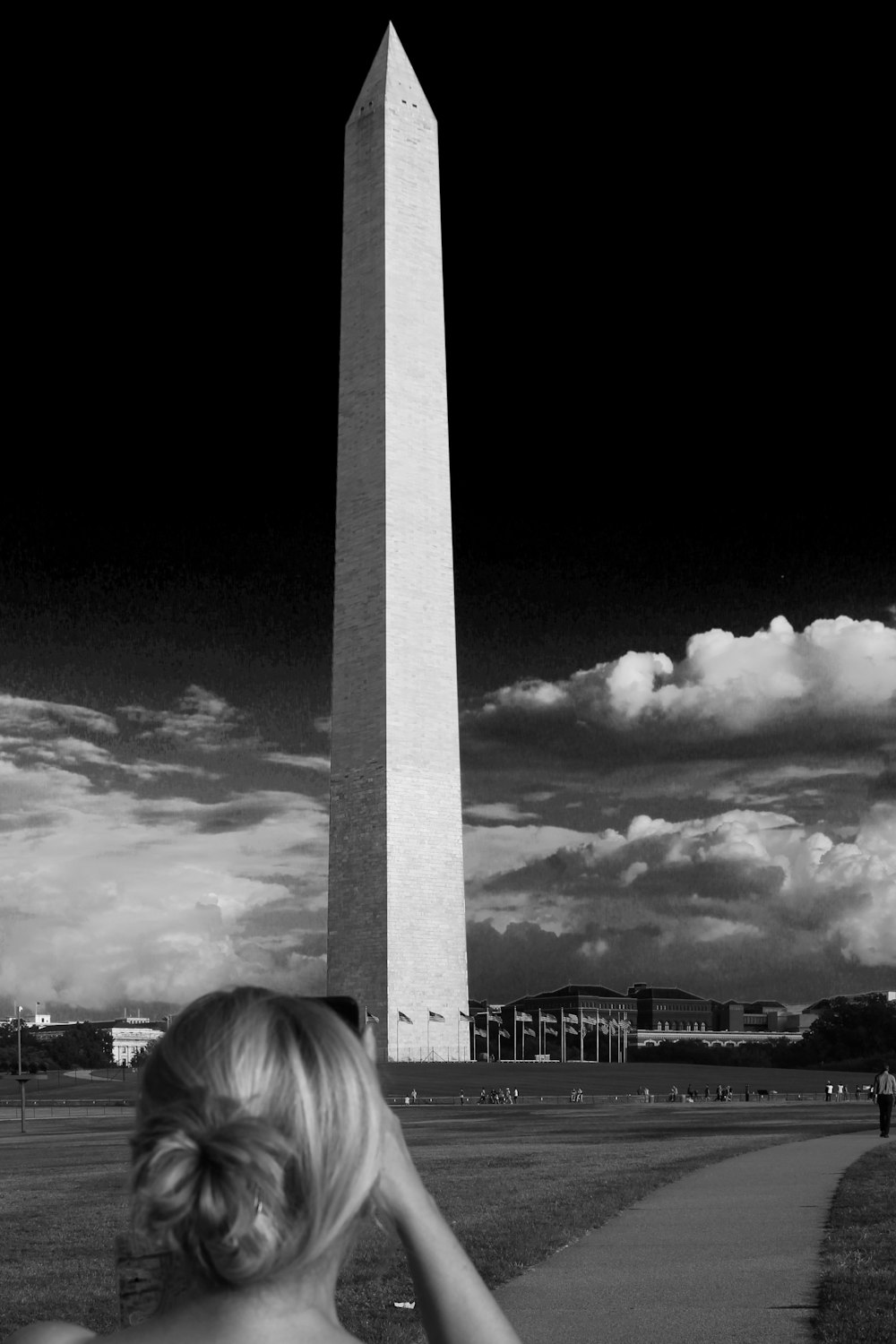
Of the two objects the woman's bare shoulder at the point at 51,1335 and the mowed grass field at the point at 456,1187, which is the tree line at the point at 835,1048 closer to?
the mowed grass field at the point at 456,1187

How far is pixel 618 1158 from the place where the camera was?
20.7 metres

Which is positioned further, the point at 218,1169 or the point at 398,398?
the point at 398,398

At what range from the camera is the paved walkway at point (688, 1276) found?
827 centimetres

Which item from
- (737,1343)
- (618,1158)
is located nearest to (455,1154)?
(618,1158)

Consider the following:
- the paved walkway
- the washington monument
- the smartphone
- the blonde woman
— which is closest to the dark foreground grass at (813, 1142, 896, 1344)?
the paved walkway

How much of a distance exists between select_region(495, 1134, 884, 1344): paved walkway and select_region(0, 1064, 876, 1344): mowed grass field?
41cm

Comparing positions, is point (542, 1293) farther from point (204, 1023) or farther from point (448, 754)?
point (448, 754)

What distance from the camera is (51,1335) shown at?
1718mm

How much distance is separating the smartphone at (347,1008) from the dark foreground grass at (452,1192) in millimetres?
6489

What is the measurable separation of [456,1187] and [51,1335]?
15.2 m

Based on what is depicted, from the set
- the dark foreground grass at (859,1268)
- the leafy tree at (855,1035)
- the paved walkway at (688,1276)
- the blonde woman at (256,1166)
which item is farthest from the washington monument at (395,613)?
the blonde woman at (256,1166)

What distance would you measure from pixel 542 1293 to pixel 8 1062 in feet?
339

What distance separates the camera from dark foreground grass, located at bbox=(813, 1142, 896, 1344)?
316 inches

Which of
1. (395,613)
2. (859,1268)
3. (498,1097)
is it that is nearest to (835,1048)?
(395,613)
